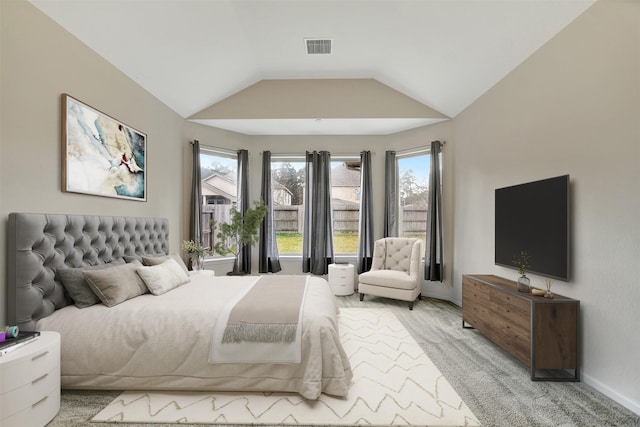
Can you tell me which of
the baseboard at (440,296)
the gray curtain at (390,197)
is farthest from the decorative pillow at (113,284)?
the baseboard at (440,296)

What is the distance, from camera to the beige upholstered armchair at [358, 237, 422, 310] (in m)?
4.23

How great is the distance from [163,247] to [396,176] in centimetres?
385

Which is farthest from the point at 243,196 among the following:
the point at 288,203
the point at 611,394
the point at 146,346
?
the point at 611,394

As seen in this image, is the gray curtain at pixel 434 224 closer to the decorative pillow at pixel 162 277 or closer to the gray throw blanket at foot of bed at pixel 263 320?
the gray throw blanket at foot of bed at pixel 263 320

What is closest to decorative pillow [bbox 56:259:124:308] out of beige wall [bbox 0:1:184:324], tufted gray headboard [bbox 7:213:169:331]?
tufted gray headboard [bbox 7:213:169:331]

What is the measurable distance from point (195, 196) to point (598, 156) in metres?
4.73

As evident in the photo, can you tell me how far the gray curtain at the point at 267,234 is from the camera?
5.25 metres

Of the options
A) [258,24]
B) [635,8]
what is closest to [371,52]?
[258,24]

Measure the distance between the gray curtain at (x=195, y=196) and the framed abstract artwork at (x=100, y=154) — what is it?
1.09m

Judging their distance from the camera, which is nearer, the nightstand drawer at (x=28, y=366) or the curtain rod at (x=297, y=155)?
the nightstand drawer at (x=28, y=366)

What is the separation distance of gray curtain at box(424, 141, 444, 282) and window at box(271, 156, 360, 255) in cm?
133

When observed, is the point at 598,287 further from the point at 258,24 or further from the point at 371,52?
the point at 258,24

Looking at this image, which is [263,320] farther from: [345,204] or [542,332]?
[345,204]

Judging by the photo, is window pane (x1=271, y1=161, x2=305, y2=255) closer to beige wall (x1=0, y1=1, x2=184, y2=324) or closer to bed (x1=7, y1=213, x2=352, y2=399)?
beige wall (x1=0, y1=1, x2=184, y2=324)
